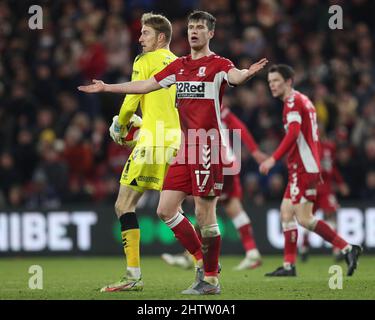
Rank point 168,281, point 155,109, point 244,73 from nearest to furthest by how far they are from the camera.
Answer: point 244,73, point 155,109, point 168,281

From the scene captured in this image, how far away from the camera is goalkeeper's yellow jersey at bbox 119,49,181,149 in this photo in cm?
913

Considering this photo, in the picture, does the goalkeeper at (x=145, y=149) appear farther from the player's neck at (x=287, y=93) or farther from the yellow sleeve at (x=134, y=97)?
the player's neck at (x=287, y=93)

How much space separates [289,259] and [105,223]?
5.05 m

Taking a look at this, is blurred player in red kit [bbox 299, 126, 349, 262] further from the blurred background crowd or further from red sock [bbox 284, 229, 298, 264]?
red sock [bbox 284, 229, 298, 264]

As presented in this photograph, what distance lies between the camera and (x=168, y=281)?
1034 cm

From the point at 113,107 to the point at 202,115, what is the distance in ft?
31.5

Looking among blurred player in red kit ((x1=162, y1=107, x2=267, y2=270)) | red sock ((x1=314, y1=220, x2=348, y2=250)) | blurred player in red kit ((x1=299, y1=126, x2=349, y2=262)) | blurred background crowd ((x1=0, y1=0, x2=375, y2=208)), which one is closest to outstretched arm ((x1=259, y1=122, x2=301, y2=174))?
red sock ((x1=314, y1=220, x2=348, y2=250))

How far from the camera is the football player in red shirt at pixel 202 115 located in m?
8.41

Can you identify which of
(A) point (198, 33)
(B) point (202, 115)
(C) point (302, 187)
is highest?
(A) point (198, 33)

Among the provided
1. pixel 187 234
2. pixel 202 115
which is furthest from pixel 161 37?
pixel 187 234

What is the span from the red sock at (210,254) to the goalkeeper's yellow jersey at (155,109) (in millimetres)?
1103

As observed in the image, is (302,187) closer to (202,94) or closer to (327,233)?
(327,233)

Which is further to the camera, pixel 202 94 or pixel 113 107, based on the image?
pixel 113 107

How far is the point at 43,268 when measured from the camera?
13.3 metres
